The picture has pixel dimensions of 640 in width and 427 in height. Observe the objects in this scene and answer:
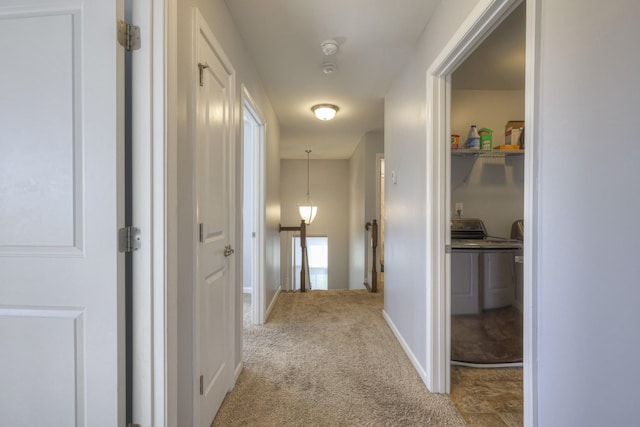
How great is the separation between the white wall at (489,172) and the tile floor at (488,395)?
1.30 m

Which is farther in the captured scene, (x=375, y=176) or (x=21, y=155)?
(x=375, y=176)

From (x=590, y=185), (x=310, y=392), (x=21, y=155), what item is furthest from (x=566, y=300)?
(x=21, y=155)

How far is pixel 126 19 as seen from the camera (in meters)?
1.06

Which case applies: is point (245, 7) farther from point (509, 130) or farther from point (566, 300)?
point (509, 130)

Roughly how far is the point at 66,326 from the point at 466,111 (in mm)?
3234

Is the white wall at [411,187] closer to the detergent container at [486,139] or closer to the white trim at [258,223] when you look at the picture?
the detergent container at [486,139]

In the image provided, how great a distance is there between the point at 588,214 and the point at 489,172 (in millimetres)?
2257

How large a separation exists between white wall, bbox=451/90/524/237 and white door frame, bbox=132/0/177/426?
2.52m

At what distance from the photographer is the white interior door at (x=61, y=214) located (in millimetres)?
1016

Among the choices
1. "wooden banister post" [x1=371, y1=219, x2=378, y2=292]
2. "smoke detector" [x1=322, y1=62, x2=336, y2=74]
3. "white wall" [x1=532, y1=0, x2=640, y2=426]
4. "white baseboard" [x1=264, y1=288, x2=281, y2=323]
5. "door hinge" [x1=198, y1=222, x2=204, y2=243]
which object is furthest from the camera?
"wooden banister post" [x1=371, y1=219, x2=378, y2=292]

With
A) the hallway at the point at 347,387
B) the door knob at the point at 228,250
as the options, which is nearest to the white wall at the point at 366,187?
the hallway at the point at 347,387

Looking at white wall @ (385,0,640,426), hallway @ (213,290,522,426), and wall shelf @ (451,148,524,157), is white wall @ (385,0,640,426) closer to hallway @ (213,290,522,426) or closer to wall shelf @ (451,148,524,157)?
hallway @ (213,290,522,426)

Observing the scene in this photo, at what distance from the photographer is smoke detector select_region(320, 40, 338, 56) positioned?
7.04 ft

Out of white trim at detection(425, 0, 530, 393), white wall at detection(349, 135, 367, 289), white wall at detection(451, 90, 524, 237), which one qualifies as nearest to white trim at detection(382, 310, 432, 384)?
white trim at detection(425, 0, 530, 393)
